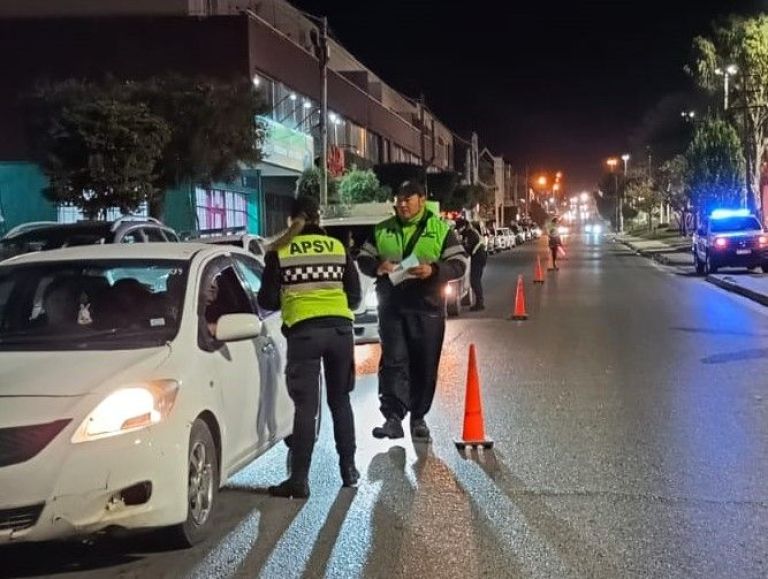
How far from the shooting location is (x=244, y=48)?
3853cm

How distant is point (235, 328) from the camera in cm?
594

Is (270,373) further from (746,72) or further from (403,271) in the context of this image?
(746,72)

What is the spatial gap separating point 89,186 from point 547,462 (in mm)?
19590

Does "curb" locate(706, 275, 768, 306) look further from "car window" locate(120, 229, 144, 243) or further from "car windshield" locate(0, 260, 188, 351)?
"car windshield" locate(0, 260, 188, 351)

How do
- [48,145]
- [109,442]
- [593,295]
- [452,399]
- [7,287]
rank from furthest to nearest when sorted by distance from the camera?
[48,145]
[593,295]
[452,399]
[7,287]
[109,442]

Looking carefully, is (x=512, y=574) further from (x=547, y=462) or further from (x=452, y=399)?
(x=452, y=399)

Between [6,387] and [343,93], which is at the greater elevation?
[343,93]

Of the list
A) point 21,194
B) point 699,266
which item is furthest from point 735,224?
point 21,194

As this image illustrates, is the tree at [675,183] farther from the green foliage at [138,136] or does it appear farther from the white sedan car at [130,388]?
the white sedan car at [130,388]

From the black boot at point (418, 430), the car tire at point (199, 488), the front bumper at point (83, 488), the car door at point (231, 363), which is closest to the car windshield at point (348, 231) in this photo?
the black boot at point (418, 430)

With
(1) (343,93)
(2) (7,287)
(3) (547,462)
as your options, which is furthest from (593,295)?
(1) (343,93)

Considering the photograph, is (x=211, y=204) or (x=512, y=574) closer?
(x=512, y=574)

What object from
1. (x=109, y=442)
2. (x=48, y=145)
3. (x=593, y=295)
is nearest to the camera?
(x=109, y=442)

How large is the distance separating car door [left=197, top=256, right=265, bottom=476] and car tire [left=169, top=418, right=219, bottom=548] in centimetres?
17
